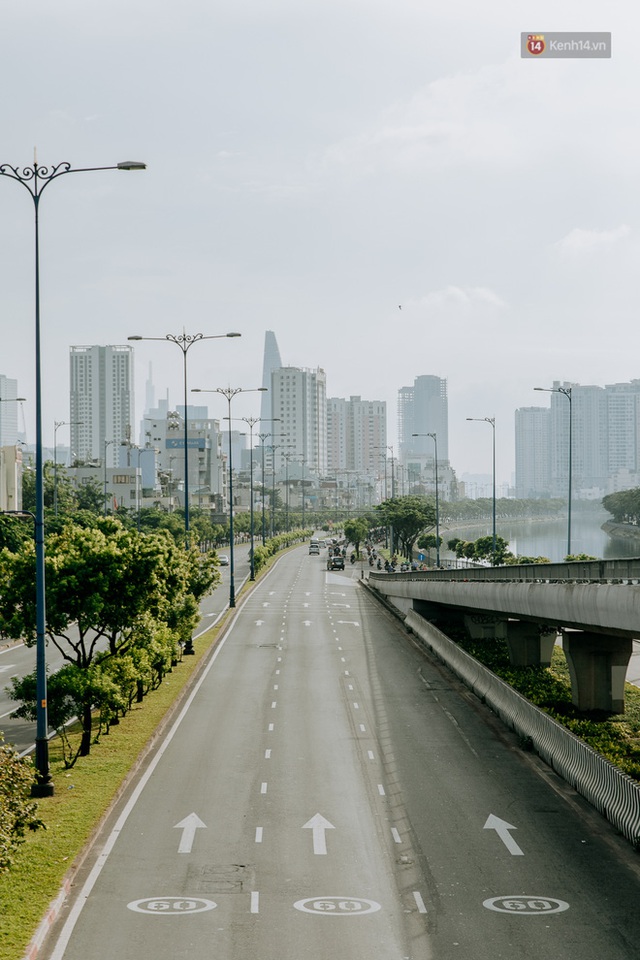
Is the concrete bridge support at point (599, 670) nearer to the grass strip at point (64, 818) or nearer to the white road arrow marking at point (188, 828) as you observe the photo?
the grass strip at point (64, 818)

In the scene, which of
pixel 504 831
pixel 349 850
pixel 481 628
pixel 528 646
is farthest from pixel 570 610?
pixel 481 628

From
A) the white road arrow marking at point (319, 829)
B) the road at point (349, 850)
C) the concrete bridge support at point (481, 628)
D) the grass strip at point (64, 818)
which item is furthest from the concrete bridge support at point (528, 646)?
the white road arrow marking at point (319, 829)

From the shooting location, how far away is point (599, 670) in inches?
1475

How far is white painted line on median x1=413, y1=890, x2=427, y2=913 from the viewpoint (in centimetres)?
1778

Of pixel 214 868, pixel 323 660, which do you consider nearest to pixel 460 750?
pixel 214 868

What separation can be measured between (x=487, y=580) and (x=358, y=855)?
24297 mm

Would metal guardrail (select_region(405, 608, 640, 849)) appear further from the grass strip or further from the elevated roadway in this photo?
the grass strip

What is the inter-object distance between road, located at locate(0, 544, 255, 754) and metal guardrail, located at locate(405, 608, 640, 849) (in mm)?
14348

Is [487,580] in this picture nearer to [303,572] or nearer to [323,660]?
[323,660]

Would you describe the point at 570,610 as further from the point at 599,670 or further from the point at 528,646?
the point at 528,646

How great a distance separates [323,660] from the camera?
163 feet

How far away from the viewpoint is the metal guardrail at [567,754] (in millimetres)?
22281

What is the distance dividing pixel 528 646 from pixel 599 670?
12.5 metres

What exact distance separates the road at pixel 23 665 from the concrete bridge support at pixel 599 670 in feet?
62.7
